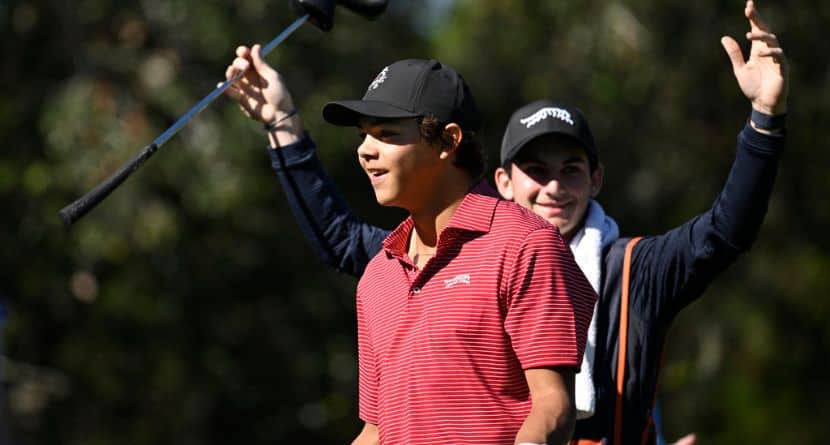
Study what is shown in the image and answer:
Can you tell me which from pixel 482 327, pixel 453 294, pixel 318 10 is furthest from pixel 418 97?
pixel 318 10

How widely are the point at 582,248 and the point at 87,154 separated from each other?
370 inches

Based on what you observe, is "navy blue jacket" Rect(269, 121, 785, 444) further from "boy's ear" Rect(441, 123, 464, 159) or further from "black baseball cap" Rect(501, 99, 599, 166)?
"boy's ear" Rect(441, 123, 464, 159)

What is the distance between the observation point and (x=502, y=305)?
3922 millimetres

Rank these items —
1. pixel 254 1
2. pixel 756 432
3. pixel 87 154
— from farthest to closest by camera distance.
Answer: pixel 756 432, pixel 254 1, pixel 87 154

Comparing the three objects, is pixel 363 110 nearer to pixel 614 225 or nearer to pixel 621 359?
pixel 621 359

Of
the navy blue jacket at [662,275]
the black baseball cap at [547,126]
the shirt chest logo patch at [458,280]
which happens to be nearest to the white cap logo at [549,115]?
the black baseball cap at [547,126]

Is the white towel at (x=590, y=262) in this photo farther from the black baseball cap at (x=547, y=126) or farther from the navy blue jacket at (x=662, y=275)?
the black baseball cap at (x=547, y=126)

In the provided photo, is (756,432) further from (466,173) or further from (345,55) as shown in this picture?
(466,173)

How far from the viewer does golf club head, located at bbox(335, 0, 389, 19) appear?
570cm

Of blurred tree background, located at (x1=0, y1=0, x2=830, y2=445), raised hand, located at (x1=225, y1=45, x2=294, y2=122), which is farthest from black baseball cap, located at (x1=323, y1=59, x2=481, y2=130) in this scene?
blurred tree background, located at (x1=0, y1=0, x2=830, y2=445)

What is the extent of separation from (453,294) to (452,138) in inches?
16.5

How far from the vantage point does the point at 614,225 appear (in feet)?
16.6

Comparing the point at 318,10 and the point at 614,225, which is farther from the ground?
the point at 318,10

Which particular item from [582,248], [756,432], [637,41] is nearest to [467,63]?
[637,41]
